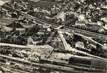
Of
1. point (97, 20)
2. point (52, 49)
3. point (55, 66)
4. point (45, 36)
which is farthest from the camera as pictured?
point (97, 20)

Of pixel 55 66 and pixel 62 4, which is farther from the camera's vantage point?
pixel 62 4

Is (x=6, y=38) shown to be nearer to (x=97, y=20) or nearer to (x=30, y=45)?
(x=30, y=45)

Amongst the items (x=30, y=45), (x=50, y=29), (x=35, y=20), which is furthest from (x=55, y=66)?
(x=35, y=20)

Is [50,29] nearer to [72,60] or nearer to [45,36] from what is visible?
[45,36]

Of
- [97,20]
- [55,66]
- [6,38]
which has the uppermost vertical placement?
[97,20]

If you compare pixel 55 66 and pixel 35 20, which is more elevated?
pixel 35 20

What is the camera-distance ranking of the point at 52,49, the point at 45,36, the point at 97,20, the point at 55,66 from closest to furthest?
1. the point at 55,66
2. the point at 52,49
3. the point at 45,36
4. the point at 97,20
